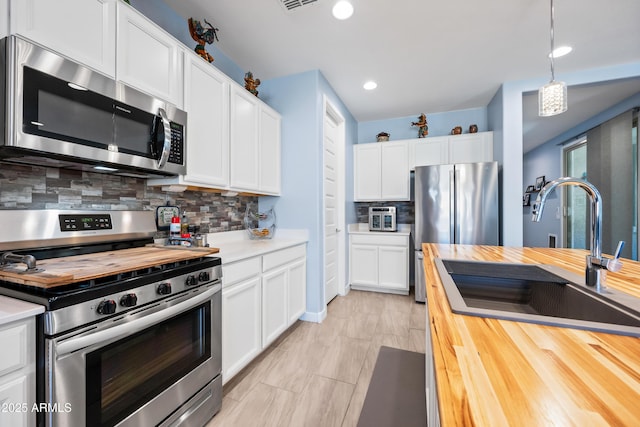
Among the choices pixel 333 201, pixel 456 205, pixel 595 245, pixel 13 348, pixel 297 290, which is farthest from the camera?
pixel 333 201

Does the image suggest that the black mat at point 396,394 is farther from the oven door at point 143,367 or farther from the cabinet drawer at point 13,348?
the cabinet drawer at point 13,348

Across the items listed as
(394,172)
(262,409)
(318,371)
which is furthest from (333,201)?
(262,409)

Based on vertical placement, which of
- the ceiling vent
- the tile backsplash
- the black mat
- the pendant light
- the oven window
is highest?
the ceiling vent

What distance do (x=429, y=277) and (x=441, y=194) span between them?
246 centimetres

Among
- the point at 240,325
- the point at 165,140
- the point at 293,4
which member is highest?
the point at 293,4

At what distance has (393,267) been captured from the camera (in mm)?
3682

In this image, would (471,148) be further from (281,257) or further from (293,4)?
(281,257)

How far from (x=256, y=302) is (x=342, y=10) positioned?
2228mm

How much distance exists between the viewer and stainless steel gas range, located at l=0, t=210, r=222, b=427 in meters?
0.88

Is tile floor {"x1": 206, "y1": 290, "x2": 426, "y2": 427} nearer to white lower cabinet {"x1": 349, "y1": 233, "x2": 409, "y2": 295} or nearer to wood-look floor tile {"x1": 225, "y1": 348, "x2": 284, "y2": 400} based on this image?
wood-look floor tile {"x1": 225, "y1": 348, "x2": 284, "y2": 400}

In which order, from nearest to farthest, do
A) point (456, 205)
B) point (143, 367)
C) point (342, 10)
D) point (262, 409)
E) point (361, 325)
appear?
point (143, 367) < point (262, 409) < point (342, 10) < point (361, 325) < point (456, 205)

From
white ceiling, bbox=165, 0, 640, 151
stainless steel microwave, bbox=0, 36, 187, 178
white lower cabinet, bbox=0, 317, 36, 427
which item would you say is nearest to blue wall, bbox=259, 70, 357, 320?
white ceiling, bbox=165, 0, 640, 151

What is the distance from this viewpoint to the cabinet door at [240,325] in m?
1.67

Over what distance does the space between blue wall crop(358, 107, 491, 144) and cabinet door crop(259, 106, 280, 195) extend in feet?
6.83
